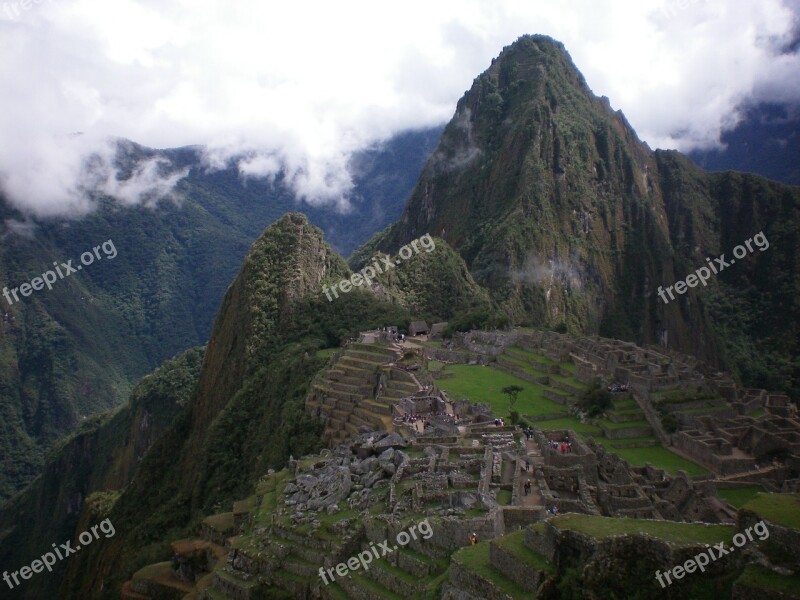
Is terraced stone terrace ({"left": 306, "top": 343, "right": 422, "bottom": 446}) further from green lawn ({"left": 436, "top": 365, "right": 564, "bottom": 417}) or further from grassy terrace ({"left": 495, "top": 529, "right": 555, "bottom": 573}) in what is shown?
grassy terrace ({"left": 495, "top": 529, "right": 555, "bottom": 573})

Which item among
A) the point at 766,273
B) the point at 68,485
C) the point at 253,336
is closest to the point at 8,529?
the point at 68,485

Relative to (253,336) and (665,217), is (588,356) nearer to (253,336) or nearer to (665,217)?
(253,336)

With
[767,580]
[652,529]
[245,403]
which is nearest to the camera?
[767,580]

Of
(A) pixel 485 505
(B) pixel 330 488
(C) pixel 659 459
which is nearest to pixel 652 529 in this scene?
(A) pixel 485 505

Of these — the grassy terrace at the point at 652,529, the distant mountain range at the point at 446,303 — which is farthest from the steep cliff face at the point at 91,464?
the grassy terrace at the point at 652,529

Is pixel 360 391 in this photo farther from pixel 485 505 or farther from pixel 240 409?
pixel 485 505
